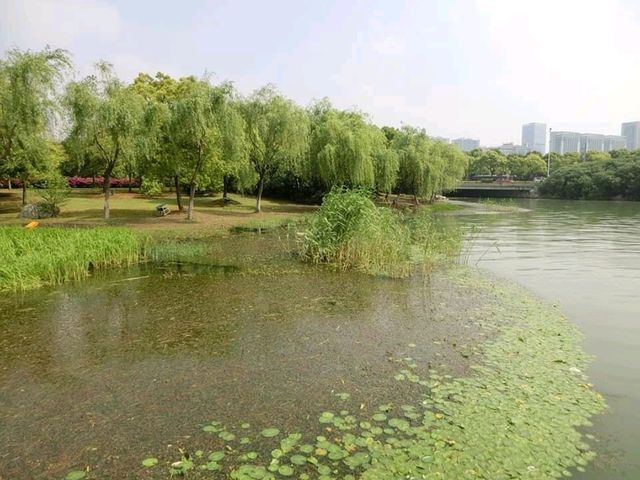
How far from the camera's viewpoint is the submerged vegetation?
11.1m

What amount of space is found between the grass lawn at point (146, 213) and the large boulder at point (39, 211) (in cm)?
29

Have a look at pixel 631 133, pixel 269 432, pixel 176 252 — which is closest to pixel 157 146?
pixel 176 252

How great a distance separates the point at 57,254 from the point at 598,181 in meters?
58.6

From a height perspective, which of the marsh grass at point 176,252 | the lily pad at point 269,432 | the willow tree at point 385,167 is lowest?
the lily pad at point 269,432

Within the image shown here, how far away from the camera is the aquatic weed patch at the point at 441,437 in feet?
11.4

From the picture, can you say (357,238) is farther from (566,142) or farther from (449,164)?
(566,142)

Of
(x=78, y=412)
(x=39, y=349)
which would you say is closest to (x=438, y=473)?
(x=78, y=412)

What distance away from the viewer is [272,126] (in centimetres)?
2367

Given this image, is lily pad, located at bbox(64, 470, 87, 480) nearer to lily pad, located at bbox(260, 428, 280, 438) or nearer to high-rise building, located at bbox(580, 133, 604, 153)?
lily pad, located at bbox(260, 428, 280, 438)

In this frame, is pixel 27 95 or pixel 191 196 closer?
pixel 27 95

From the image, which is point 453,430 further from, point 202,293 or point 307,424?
point 202,293

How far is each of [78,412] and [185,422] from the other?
0.99 metres

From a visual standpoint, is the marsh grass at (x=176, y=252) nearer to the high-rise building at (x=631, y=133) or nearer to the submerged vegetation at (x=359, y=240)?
the submerged vegetation at (x=359, y=240)

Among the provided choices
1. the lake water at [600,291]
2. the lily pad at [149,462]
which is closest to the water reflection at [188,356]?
the lily pad at [149,462]
